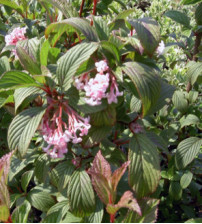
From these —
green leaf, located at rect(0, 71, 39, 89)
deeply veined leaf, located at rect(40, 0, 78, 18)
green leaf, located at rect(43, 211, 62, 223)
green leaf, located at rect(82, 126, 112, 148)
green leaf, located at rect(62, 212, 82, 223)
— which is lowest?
green leaf, located at rect(62, 212, 82, 223)

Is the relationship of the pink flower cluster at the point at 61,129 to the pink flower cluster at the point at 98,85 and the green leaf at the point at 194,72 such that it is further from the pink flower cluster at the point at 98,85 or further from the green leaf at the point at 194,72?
the green leaf at the point at 194,72

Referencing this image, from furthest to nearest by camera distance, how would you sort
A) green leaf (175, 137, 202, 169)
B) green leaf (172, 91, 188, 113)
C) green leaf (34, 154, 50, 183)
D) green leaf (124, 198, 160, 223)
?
green leaf (172, 91, 188, 113) < green leaf (175, 137, 202, 169) < green leaf (34, 154, 50, 183) < green leaf (124, 198, 160, 223)

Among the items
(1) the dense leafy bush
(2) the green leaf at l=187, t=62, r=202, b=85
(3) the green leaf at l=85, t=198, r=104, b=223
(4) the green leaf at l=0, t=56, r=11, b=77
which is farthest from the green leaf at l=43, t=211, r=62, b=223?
(2) the green leaf at l=187, t=62, r=202, b=85

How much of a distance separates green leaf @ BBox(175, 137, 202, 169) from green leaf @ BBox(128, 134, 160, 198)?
0.54 m

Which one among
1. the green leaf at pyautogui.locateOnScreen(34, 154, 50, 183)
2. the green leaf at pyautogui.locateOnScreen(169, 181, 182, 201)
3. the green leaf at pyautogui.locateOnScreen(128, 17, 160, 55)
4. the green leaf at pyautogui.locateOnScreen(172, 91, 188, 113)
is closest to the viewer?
the green leaf at pyautogui.locateOnScreen(128, 17, 160, 55)

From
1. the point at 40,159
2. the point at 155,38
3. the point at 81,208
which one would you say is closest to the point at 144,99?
the point at 155,38

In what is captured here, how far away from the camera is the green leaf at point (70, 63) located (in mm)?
874

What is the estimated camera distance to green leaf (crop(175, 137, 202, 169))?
1442mm

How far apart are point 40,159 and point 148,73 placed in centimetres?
62

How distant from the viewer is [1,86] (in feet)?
3.01

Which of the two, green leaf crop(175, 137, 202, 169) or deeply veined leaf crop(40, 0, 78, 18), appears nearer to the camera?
deeply veined leaf crop(40, 0, 78, 18)

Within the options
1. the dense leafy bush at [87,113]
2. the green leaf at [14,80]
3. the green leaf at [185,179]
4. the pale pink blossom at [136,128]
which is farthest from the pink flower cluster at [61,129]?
the green leaf at [185,179]

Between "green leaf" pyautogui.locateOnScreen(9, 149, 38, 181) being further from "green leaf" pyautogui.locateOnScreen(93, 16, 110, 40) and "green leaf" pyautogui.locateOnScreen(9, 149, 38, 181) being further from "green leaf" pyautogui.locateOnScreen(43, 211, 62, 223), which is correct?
"green leaf" pyautogui.locateOnScreen(93, 16, 110, 40)

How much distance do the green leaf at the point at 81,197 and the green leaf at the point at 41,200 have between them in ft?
1.06
